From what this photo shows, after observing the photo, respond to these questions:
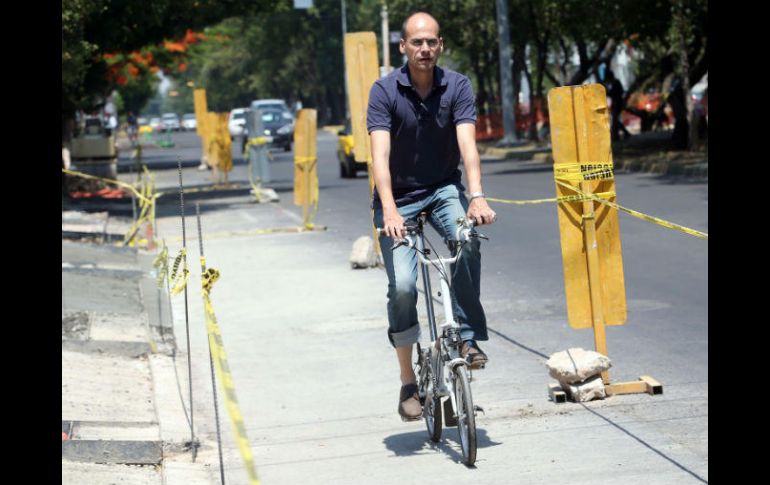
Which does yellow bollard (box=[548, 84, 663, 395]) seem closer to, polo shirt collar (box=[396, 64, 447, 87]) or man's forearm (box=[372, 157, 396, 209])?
polo shirt collar (box=[396, 64, 447, 87])

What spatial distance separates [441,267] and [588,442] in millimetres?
1125

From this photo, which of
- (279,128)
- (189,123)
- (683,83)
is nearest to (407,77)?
(683,83)

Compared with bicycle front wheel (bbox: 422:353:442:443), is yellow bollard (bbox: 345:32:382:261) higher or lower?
higher

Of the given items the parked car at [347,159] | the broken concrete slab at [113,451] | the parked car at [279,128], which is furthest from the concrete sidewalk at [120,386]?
the parked car at [279,128]

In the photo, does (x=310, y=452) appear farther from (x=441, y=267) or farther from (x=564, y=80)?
(x=564, y=80)

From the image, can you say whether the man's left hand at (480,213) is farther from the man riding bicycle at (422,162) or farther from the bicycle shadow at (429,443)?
the bicycle shadow at (429,443)

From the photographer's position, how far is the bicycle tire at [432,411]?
21.4 feet

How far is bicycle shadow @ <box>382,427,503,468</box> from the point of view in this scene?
6609mm

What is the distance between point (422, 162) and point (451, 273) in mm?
543

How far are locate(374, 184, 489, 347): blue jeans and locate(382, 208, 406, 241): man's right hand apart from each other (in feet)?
0.90

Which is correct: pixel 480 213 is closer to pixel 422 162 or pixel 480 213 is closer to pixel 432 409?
pixel 422 162

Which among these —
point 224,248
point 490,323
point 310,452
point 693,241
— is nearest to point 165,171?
point 224,248

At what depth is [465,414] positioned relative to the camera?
6.01 metres

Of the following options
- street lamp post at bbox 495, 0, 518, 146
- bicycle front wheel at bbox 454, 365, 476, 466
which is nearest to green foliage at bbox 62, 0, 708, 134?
street lamp post at bbox 495, 0, 518, 146
